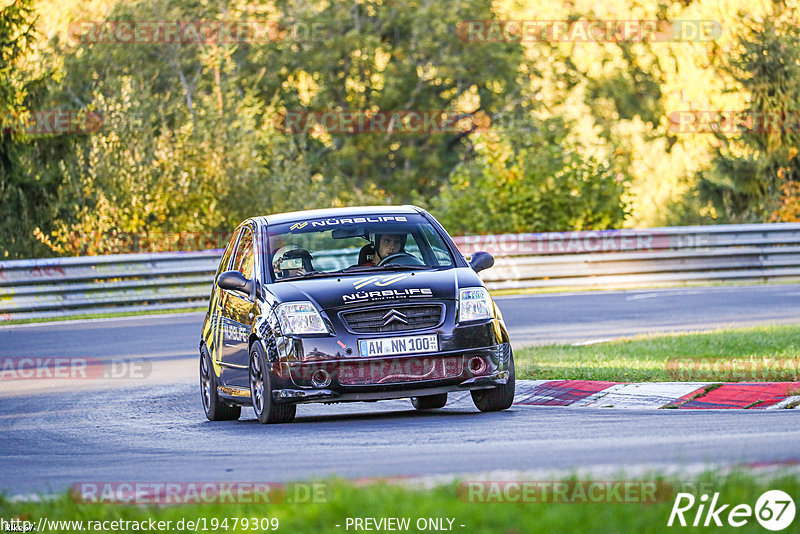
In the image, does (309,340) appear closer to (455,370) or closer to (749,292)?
(455,370)

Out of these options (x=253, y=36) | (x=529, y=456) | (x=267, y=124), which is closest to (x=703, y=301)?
(x=529, y=456)

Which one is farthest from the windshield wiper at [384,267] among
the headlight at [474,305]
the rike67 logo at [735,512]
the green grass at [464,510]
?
the rike67 logo at [735,512]

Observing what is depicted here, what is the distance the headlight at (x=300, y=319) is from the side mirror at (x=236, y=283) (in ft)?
2.80

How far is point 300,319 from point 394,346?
2.40 ft

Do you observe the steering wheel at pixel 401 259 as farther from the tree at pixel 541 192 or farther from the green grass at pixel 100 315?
the tree at pixel 541 192

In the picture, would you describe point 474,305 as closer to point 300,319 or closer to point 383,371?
point 383,371

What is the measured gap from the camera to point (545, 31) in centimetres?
5647

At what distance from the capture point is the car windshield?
11422mm

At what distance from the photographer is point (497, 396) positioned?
1102 cm

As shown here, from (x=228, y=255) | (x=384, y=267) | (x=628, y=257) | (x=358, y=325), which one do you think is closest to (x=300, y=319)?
(x=358, y=325)

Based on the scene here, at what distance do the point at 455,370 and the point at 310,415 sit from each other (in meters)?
1.97

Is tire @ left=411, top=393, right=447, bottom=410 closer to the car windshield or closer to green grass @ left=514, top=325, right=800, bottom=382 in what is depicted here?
green grass @ left=514, top=325, right=800, bottom=382

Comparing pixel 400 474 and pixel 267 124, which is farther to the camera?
pixel 267 124

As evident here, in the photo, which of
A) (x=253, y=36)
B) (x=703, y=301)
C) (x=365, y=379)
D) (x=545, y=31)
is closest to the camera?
(x=365, y=379)
